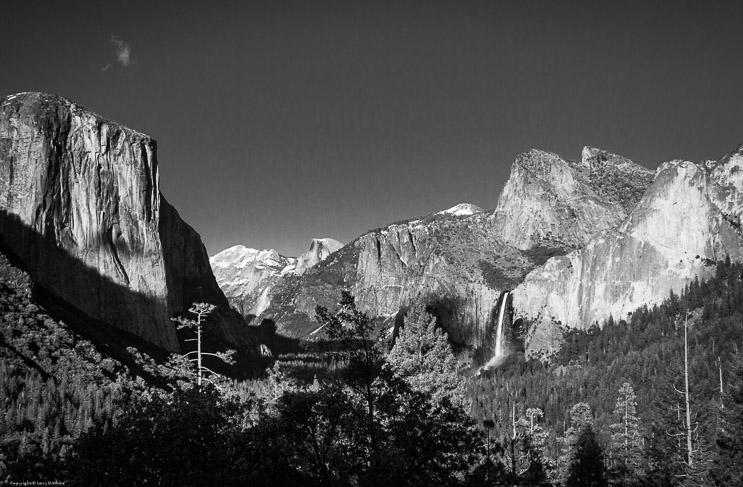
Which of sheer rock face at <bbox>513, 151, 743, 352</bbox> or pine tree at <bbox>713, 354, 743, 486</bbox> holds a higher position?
sheer rock face at <bbox>513, 151, 743, 352</bbox>

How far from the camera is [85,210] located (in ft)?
544

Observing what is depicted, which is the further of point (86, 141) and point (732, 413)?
point (86, 141)

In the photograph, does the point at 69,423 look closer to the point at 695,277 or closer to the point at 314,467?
the point at 314,467

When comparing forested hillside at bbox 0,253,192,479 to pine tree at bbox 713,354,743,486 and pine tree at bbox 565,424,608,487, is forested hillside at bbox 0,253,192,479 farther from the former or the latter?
pine tree at bbox 713,354,743,486

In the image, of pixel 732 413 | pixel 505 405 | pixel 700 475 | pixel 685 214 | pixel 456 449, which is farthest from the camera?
pixel 685 214

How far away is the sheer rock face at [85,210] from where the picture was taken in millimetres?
154125

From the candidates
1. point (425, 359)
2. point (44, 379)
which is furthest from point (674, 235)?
point (425, 359)

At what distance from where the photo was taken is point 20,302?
110688 millimetres

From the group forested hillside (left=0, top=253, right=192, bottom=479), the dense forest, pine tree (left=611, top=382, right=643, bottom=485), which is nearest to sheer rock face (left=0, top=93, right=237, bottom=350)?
forested hillside (left=0, top=253, right=192, bottom=479)

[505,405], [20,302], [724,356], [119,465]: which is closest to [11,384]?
[20,302]

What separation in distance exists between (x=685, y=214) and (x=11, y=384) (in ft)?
583

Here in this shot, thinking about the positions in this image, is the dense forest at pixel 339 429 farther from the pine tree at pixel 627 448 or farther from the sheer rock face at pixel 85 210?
the sheer rock face at pixel 85 210

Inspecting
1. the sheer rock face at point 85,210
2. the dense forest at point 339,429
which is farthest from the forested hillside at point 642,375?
the sheer rock face at point 85,210

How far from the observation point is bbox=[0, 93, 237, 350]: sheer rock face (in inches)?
6068
